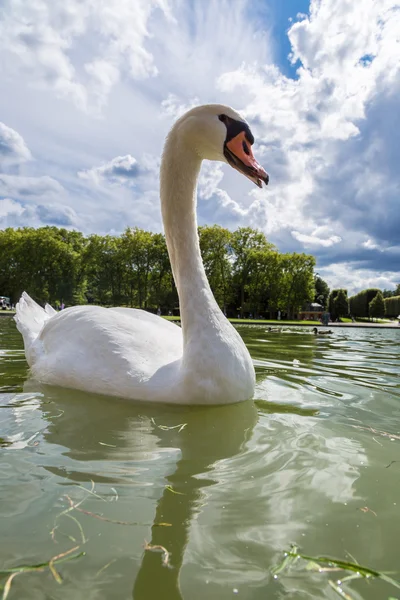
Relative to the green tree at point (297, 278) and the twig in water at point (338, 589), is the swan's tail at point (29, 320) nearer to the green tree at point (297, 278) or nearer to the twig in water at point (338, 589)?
the twig in water at point (338, 589)

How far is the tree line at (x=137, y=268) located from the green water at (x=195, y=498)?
44.7 m

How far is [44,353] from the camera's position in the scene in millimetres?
4738

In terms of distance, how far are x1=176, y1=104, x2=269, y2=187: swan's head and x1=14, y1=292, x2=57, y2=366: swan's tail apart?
319cm

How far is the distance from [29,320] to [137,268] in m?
44.6

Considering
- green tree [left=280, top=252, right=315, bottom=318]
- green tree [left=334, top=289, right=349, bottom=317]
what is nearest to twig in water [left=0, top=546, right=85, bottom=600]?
green tree [left=280, top=252, right=315, bottom=318]

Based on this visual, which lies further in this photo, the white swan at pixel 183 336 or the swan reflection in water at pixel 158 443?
the white swan at pixel 183 336

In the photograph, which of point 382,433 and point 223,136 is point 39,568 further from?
point 223,136

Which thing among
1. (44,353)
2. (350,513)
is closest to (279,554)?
(350,513)

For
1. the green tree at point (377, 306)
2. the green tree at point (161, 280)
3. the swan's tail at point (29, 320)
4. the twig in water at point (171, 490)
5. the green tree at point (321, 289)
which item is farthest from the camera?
the green tree at point (321, 289)

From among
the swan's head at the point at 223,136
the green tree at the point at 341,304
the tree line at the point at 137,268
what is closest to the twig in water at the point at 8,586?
the swan's head at the point at 223,136

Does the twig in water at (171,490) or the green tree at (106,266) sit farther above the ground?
the green tree at (106,266)

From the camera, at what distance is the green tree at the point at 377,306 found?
54.7m

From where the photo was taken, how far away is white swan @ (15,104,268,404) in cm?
335

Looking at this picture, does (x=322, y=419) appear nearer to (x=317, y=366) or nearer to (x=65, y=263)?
(x=317, y=366)
